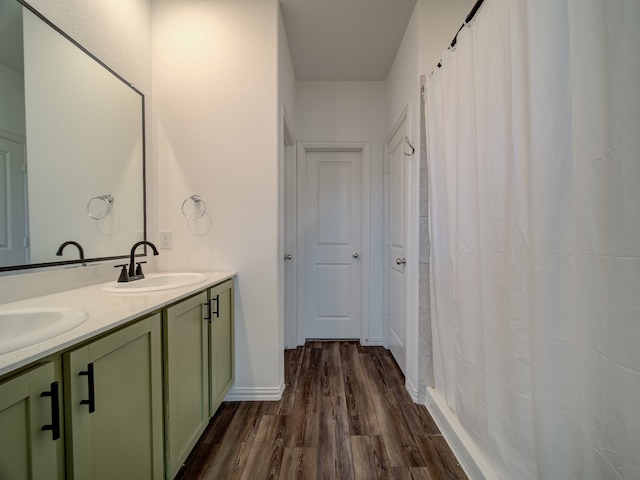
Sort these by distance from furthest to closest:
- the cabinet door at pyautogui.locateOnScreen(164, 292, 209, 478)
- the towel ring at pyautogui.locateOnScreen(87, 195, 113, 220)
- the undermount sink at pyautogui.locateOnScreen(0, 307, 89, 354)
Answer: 1. the towel ring at pyautogui.locateOnScreen(87, 195, 113, 220)
2. the cabinet door at pyautogui.locateOnScreen(164, 292, 209, 478)
3. the undermount sink at pyautogui.locateOnScreen(0, 307, 89, 354)

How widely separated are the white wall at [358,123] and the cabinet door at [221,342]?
57.4 inches

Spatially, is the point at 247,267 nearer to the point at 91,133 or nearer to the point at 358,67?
the point at 91,133

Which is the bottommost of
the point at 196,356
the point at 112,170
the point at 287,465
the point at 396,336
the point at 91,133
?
the point at 287,465

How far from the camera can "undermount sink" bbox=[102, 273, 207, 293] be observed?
1.16 m

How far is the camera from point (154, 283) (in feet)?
4.93

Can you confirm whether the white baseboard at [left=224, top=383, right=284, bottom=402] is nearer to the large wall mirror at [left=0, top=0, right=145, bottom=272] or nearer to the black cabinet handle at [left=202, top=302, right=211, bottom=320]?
the black cabinet handle at [left=202, top=302, right=211, bottom=320]

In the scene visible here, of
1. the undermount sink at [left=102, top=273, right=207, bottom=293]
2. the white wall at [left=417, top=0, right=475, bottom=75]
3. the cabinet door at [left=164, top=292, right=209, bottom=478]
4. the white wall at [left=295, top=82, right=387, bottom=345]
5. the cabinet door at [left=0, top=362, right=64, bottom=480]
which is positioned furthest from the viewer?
the white wall at [left=295, top=82, right=387, bottom=345]

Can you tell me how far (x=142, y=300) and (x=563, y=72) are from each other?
1522mm

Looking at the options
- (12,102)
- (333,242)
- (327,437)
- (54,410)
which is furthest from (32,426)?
(333,242)

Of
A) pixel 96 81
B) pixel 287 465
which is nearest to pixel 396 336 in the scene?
pixel 287 465

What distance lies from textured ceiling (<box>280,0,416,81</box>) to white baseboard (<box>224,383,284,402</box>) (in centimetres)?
256

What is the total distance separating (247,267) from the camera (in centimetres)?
177

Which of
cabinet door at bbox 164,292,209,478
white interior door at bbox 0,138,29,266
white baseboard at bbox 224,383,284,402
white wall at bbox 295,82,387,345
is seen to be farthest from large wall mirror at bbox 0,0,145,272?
white wall at bbox 295,82,387,345

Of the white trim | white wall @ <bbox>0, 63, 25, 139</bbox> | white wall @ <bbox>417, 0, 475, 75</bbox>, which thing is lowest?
the white trim
